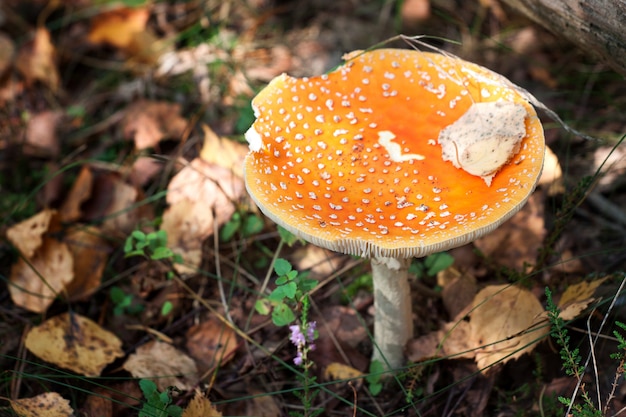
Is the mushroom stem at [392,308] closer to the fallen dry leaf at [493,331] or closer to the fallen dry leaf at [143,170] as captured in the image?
the fallen dry leaf at [493,331]

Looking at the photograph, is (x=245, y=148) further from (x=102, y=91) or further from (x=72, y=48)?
(x=72, y=48)

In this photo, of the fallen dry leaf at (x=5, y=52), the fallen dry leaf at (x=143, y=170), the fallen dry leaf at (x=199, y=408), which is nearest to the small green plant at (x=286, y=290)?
the fallen dry leaf at (x=199, y=408)

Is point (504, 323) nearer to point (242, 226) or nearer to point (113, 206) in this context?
point (242, 226)

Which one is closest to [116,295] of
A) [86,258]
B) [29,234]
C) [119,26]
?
[86,258]

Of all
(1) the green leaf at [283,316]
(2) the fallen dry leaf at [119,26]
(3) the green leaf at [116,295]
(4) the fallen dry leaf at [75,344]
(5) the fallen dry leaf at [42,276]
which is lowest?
(3) the green leaf at [116,295]

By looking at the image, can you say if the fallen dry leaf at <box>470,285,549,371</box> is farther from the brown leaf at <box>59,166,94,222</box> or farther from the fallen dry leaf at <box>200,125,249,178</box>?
the brown leaf at <box>59,166,94,222</box>
